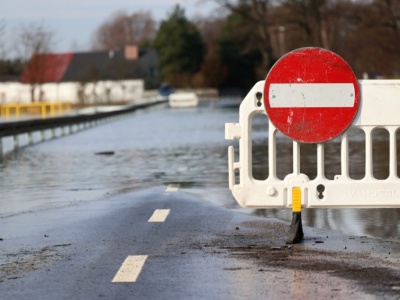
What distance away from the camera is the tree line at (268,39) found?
80.3m

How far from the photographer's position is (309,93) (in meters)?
9.87

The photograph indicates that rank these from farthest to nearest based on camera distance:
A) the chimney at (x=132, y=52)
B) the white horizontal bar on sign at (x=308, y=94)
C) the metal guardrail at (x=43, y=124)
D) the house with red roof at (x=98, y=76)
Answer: the chimney at (x=132, y=52) → the house with red roof at (x=98, y=76) → the metal guardrail at (x=43, y=124) → the white horizontal bar on sign at (x=308, y=94)

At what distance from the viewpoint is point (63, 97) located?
164 metres

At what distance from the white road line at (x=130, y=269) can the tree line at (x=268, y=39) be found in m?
59.7

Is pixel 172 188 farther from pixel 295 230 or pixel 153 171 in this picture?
pixel 295 230

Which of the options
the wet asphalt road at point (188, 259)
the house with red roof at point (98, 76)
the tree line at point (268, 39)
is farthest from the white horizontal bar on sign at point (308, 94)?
the house with red roof at point (98, 76)

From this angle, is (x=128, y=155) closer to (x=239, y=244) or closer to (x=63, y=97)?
(x=239, y=244)

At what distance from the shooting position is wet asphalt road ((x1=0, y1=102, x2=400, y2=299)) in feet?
26.0

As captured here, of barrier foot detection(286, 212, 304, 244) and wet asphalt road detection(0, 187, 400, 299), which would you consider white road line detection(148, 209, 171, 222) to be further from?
barrier foot detection(286, 212, 304, 244)

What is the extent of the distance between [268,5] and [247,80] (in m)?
40.6

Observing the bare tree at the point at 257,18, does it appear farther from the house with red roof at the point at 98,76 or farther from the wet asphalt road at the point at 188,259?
the wet asphalt road at the point at 188,259

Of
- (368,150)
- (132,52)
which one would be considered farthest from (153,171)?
(132,52)

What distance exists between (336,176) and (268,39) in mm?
97297

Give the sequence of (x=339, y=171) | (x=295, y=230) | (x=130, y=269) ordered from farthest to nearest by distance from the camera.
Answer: (x=339, y=171) → (x=295, y=230) → (x=130, y=269)
